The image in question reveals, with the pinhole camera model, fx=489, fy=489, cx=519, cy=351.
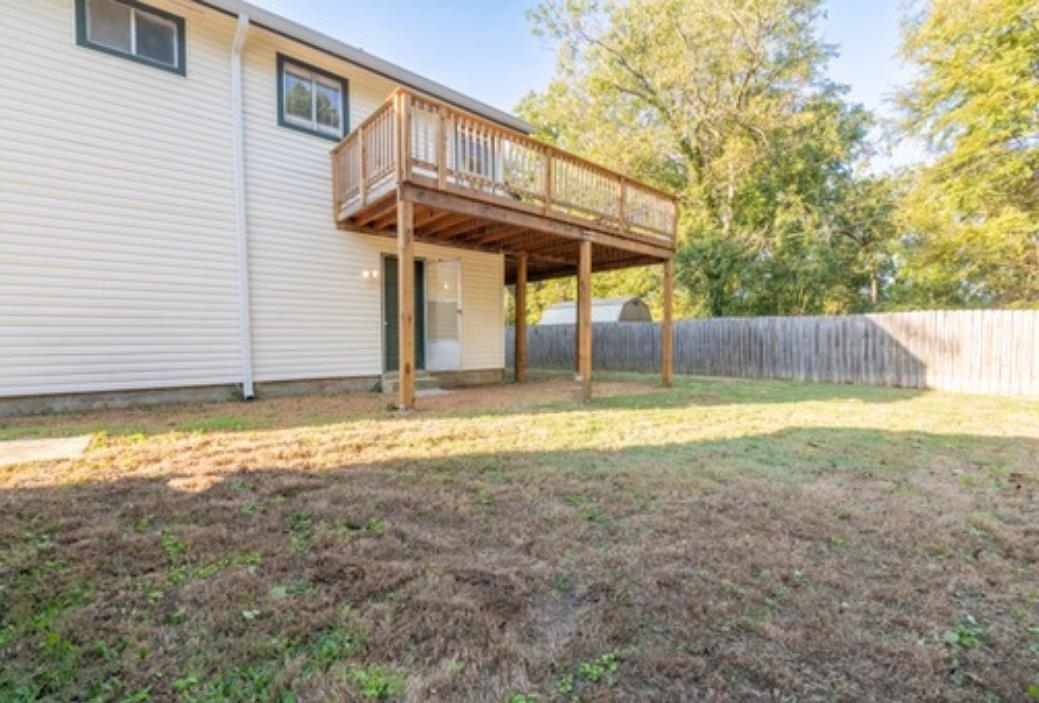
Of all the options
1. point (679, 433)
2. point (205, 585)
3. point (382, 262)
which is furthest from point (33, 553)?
point (382, 262)

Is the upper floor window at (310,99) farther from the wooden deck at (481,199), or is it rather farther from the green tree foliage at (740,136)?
the green tree foliage at (740,136)

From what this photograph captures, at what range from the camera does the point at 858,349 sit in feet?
34.9

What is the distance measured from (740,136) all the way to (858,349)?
9.53 metres

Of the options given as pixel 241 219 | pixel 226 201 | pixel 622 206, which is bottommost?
pixel 241 219

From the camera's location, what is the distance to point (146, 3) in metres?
6.31

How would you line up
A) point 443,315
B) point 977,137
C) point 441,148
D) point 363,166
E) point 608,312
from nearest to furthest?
point 441,148
point 363,166
point 443,315
point 977,137
point 608,312

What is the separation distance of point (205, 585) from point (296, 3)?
9.77 metres

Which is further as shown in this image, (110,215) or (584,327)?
(584,327)

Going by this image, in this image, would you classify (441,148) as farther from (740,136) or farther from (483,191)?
(740,136)

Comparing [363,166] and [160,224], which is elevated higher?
[363,166]

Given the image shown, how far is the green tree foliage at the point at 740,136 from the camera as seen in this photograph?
15969mm

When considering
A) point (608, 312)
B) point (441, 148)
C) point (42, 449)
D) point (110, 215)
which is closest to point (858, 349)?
point (608, 312)

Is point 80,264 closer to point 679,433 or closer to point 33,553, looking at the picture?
point 33,553

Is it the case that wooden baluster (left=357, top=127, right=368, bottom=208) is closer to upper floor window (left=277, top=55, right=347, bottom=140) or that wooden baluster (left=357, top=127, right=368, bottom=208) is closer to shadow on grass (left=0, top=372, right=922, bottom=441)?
upper floor window (left=277, top=55, right=347, bottom=140)
